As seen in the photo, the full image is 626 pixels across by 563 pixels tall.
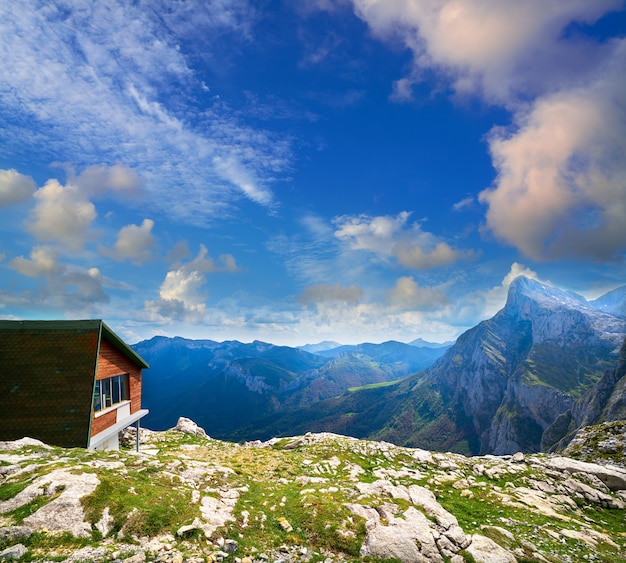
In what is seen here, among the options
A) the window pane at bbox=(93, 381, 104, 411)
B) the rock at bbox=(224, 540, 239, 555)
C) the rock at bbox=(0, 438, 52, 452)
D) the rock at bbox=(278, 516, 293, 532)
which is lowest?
the rock at bbox=(278, 516, 293, 532)

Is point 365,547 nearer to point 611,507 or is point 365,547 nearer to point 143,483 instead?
point 143,483

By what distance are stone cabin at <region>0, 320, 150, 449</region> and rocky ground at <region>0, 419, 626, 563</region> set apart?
2.52 meters

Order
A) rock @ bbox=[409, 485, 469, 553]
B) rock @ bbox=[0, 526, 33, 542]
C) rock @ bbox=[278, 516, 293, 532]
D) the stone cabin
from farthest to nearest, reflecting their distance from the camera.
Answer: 1. the stone cabin
2. rock @ bbox=[409, 485, 469, 553]
3. rock @ bbox=[278, 516, 293, 532]
4. rock @ bbox=[0, 526, 33, 542]

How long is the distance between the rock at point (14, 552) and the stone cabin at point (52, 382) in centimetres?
1455

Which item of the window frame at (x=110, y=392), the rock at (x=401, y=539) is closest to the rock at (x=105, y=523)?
the rock at (x=401, y=539)

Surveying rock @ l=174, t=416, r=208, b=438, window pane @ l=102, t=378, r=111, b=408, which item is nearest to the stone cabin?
window pane @ l=102, t=378, r=111, b=408

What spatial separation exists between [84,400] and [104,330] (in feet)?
19.2

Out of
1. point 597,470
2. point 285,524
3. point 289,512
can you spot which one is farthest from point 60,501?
point 597,470

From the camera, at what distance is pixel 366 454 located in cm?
3553

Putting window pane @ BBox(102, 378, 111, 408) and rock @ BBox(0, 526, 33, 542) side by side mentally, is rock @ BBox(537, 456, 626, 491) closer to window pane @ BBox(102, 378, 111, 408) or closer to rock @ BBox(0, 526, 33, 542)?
rock @ BBox(0, 526, 33, 542)

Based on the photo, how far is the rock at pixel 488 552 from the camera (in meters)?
15.4

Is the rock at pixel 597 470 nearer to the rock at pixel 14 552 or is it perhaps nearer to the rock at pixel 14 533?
the rock at pixel 14 552

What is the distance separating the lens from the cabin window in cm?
2709

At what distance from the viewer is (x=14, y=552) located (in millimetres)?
10797
